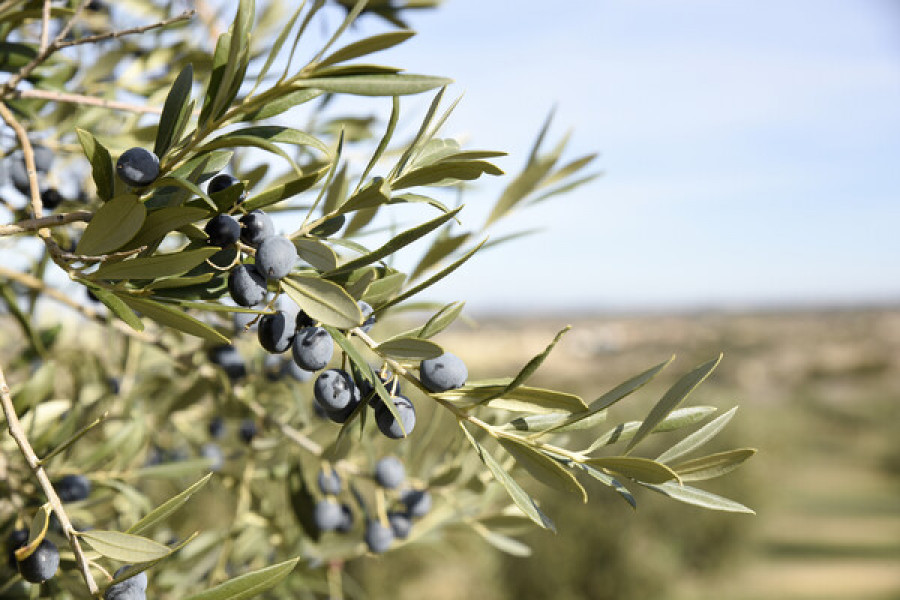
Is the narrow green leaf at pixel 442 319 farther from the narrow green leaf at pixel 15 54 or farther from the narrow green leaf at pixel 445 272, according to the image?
the narrow green leaf at pixel 15 54

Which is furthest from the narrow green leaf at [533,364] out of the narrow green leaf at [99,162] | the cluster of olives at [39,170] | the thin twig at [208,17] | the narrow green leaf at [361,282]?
the thin twig at [208,17]

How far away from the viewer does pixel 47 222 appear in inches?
20.0

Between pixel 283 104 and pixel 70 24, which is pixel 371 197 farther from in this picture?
pixel 70 24

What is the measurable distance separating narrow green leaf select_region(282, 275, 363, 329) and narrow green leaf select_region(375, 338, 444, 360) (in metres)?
0.05

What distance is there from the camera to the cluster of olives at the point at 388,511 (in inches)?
39.0

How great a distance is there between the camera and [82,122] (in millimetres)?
971

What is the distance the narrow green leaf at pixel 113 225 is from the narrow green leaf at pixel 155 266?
0.02 metres

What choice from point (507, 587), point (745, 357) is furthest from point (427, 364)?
point (745, 357)

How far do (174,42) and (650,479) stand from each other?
1.01m

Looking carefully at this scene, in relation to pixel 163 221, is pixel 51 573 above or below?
below

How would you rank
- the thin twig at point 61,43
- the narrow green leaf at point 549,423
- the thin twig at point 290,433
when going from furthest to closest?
1. the thin twig at point 290,433
2. the thin twig at point 61,43
3. the narrow green leaf at point 549,423

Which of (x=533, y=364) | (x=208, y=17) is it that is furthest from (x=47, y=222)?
(x=208, y=17)

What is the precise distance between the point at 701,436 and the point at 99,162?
537 millimetres

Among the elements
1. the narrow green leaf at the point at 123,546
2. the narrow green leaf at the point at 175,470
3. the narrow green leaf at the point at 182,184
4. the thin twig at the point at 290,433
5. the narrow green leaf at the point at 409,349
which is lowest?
the narrow green leaf at the point at 175,470
